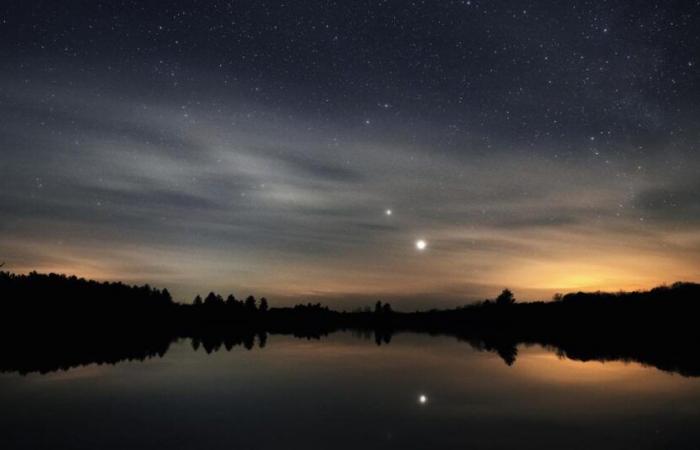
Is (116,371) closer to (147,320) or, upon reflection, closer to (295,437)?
(295,437)

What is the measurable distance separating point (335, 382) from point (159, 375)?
45.4 ft

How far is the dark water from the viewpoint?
67.0ft

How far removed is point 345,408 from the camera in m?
27.2

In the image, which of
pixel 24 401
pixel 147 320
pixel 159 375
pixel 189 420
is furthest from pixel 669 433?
pixel 147 320

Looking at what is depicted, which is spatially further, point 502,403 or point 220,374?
point 220,374

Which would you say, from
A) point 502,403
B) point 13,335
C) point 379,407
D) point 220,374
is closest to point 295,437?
point 379,407

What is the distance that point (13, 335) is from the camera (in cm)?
8044

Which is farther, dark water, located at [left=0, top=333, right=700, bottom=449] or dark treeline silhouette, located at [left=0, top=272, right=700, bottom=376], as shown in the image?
dark treeline silhouette, located at [left=0, top=272, right=700, bottom=376]

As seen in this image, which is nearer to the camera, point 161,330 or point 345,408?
point 345,408

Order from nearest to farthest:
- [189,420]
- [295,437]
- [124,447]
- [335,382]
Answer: [124,447] < [295,437] < [189,420] < [335,382]

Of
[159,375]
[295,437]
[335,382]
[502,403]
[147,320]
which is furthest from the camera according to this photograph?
[147,320]

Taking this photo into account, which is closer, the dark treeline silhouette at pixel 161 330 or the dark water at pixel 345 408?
the dark water at pixel 345 408

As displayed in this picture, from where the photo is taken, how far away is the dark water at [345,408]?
20.4 meters

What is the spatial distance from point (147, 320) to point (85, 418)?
478 feet
